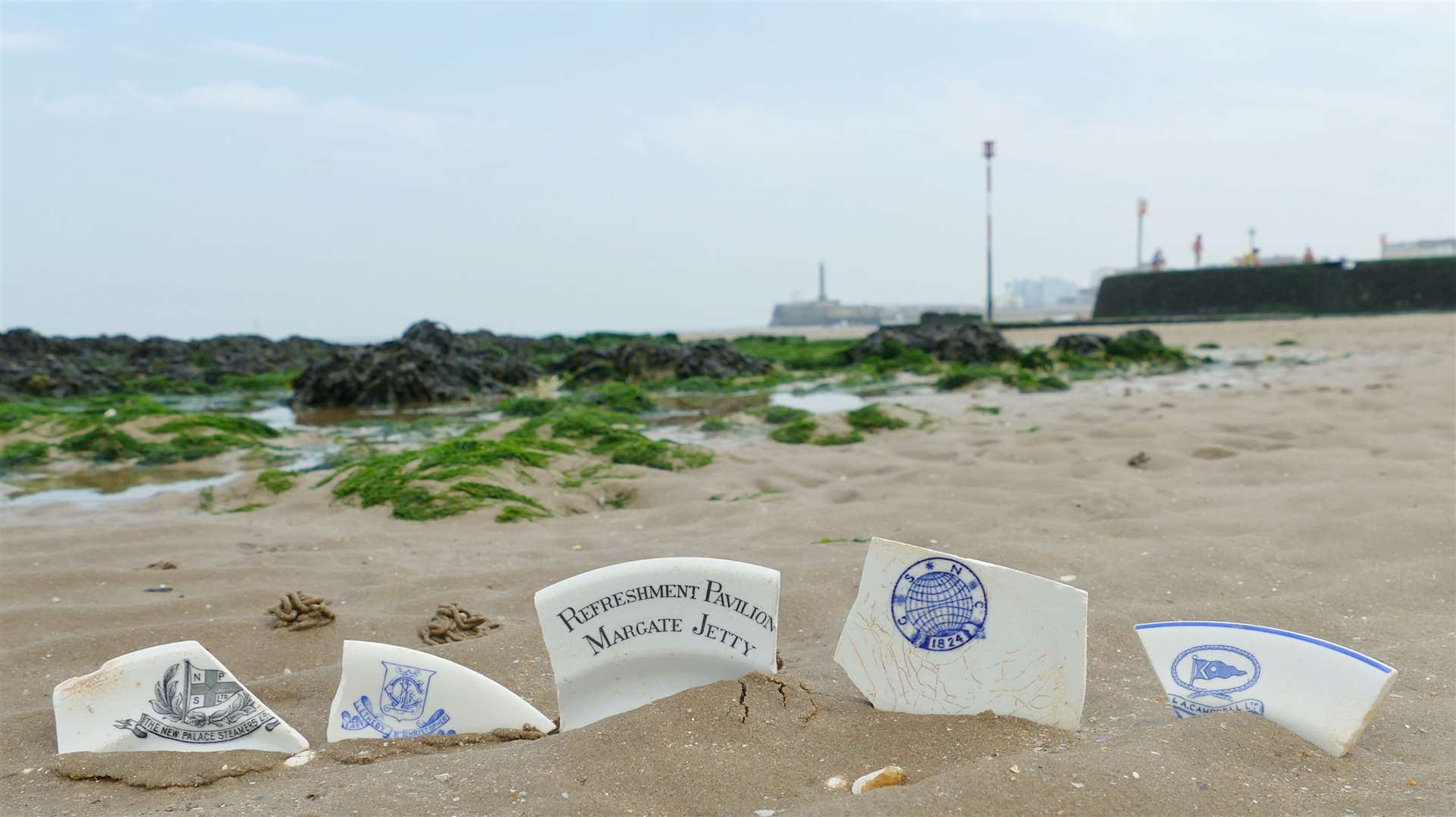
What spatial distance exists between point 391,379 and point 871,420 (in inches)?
242

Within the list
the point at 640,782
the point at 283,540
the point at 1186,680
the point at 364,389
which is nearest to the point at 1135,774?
the point at 1186,680

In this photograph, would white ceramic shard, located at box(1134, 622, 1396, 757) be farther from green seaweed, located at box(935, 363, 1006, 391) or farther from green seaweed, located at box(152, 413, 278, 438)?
green seaweed, located at box(935, 363, 1006, 391)

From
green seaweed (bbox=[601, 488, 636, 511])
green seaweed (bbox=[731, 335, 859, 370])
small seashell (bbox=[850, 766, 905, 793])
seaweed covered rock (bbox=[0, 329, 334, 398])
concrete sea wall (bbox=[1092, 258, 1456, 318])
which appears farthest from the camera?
concrete sea wall (bbox=[1092, 258, 1456, 318])

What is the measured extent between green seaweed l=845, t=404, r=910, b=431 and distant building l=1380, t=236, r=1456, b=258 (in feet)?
123

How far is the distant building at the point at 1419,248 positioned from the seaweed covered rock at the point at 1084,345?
95.4 feet

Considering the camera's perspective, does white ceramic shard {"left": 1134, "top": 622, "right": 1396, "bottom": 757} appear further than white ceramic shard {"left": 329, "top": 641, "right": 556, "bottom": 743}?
No

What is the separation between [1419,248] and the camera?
38.6 meters

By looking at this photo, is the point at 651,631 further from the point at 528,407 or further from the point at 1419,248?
the point at 1419,248

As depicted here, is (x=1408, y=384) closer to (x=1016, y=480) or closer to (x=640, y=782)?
(x=1016, y=480)

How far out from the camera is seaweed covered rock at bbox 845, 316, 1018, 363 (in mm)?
14305

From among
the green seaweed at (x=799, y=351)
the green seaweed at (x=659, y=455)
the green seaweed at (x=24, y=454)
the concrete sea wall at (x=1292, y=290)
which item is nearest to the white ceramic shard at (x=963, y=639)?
the green seaweed at (x=659, y=455)

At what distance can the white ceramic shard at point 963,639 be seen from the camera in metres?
2.00

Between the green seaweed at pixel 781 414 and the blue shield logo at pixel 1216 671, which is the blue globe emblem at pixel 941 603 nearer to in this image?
the blue shield logo at pixel 1216 671

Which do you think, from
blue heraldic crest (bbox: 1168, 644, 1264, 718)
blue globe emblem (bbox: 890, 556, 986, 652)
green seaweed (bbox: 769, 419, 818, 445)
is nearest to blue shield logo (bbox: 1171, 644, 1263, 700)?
blue heraldic crest (bbox: 1168, 644, 1264, 718)
